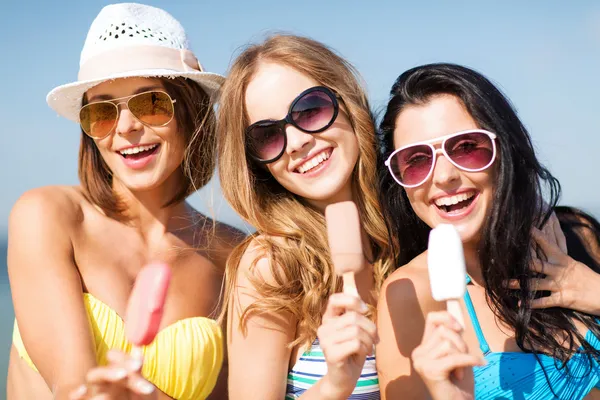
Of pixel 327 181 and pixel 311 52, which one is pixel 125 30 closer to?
pixel 311 52

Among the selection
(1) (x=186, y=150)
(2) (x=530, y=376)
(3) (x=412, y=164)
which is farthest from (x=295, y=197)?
(2) (x=530, y=376)

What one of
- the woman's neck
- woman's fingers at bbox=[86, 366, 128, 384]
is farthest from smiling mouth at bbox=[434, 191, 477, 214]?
woman's fingers at bbox=[86, 366, 128, 384]

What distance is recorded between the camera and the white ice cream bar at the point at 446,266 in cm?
257

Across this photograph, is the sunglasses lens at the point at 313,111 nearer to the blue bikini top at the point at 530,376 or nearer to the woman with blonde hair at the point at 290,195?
the woman with blonde hair at the point at 290,195

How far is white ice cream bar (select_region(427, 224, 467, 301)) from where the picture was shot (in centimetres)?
257

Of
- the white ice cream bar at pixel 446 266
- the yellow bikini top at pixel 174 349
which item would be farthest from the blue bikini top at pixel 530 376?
the yellow bikini top at pixel 174 349

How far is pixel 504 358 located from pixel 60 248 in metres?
2.50

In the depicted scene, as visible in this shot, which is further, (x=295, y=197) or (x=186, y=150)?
(x=186, y=150)

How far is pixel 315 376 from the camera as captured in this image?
3.47m

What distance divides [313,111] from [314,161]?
275 mm

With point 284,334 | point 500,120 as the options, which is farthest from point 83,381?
point 500,120

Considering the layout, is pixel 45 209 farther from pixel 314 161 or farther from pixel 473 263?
pixel 473 263

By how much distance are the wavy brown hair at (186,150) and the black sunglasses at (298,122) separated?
23.3 inches

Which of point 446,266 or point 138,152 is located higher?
point 138,152
